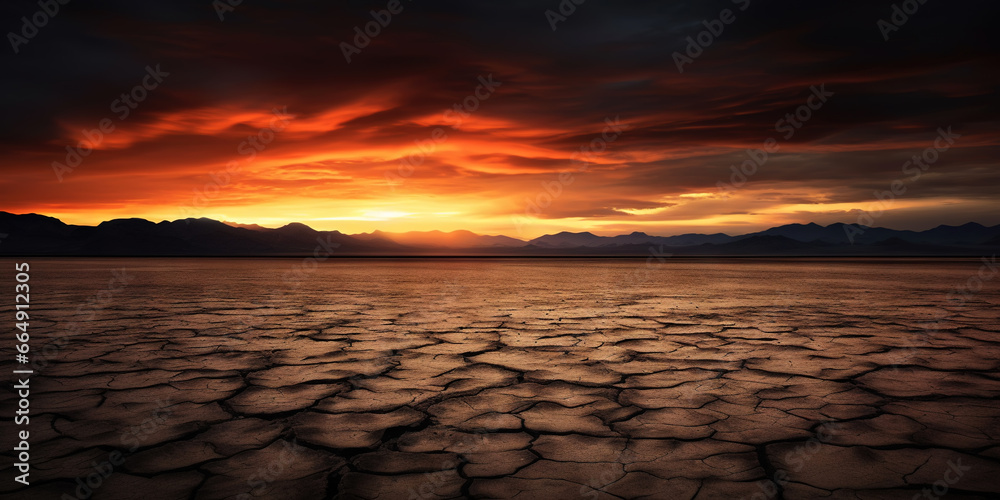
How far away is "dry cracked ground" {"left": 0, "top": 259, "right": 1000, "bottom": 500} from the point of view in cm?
152

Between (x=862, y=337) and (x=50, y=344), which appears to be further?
(x=862, y=337)

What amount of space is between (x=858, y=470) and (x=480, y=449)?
1.16 meters

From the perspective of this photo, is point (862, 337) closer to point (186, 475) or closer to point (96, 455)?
point (186, 475)

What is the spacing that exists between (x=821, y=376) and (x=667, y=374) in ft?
2.56

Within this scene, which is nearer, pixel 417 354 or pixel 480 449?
pixel 480 449

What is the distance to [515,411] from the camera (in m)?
2.13

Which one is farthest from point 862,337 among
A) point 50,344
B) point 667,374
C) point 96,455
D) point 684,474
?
point 50,344

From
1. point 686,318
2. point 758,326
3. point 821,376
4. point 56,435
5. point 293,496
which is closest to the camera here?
point 293,496

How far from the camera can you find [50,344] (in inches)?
142

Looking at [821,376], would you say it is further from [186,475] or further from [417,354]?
[186,475]

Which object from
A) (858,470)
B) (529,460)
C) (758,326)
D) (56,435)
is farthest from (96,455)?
(758,326)

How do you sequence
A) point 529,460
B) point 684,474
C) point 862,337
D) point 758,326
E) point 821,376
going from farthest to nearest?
point 758,326
point 862,337
point 821,376
point 529,460
point 684,474

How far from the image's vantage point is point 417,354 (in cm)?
326

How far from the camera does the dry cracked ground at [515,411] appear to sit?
152 cm
